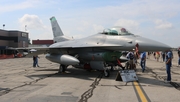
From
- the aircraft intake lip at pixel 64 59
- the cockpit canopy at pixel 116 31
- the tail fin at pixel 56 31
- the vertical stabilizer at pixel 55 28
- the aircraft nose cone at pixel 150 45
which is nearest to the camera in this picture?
the aircraft nose cone at pixel 150 45

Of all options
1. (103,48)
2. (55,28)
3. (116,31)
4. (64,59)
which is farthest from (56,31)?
(116,31)

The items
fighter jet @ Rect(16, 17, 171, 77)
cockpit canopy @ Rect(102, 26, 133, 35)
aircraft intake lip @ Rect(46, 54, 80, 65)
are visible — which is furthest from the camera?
aircraft intake lip @ Rect(46, 54, 80, 65)

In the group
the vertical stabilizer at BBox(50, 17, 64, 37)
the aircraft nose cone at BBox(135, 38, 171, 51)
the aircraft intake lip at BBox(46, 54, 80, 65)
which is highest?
the vertical stabilizer at BBox(50, 17, 64, 37)

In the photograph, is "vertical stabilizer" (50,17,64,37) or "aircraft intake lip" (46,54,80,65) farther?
"vertical stabilizer" (50,17,64,37)

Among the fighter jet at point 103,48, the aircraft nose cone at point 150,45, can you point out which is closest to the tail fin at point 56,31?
the fighter jet at point 103,48

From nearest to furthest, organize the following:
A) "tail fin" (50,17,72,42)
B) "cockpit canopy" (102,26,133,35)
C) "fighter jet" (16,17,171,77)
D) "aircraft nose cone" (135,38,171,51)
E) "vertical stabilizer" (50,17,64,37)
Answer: "aircraft nose cone" (135,38,171,51), "fighter jet" (16,17,171,77), "cockpit canopy" (102,26,133,35), "tail fin" (50,17,72,42), "vertical stabilizer" (50,17,64,37)

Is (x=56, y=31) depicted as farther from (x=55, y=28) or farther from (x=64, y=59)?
(x=64, y=59)

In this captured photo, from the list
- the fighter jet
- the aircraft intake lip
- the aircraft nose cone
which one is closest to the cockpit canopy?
the fighter jet

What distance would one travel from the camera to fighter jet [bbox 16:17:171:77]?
10.5m

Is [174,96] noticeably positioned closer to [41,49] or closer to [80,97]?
[80,97]

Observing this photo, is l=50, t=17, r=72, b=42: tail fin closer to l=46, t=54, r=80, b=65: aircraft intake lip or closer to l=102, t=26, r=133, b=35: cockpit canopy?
l=46, t=54, r=80, b=65: aircraft intake lip

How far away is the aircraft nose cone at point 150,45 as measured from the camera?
9875mm

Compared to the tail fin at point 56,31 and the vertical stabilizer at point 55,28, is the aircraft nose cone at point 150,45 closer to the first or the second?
the tail fin at point 56,31

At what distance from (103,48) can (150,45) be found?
2976mm
